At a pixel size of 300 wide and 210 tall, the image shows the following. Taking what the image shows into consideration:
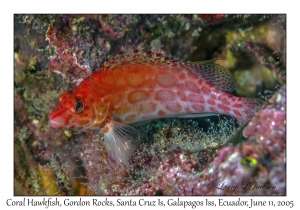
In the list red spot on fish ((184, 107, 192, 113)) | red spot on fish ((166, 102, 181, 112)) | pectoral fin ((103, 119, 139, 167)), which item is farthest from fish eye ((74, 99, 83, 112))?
red spot on fish ((184, 107, 192, 113))

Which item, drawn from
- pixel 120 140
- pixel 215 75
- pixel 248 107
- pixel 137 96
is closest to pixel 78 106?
pixel 120 140

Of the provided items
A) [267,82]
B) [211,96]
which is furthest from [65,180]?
[267,82]

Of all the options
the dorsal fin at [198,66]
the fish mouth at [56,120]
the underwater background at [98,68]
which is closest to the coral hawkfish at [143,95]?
the dorsal fin at [198,66]

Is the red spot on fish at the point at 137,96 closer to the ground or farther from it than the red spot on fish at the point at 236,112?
farther from it

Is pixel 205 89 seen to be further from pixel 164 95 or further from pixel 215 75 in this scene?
pixel 164 95

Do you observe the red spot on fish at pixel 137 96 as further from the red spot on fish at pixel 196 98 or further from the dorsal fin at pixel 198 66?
the red spot on fish at pixel 196 98

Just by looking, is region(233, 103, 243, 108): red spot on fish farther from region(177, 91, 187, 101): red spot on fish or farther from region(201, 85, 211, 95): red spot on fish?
region(177, 91, 187, 101): red spot on fish

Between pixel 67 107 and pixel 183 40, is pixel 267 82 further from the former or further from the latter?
pixel 67 107
